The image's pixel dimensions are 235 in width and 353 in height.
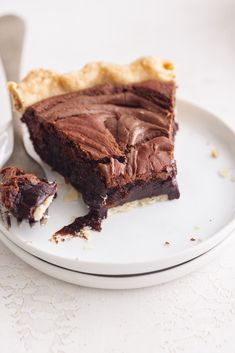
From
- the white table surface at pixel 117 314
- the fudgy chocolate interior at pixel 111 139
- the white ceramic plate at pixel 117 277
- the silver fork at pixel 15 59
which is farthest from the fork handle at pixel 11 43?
the white table surface at pixel 117 314

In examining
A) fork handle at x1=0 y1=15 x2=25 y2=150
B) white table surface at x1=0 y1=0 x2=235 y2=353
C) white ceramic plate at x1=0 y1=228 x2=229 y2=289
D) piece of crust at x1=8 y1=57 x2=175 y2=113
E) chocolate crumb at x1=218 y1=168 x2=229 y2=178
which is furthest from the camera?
fork handle at x1=0 y1=15 x2=25 y2=150

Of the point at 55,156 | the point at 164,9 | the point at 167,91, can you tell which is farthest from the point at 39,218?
the point at 164,9

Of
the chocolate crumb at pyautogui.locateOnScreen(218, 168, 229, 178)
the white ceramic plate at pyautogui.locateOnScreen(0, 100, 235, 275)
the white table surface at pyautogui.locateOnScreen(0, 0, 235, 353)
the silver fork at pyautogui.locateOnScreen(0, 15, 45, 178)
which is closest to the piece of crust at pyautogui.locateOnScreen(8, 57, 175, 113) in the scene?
the silver fork at pyautogui.locateOnScreen(0, 15, 45, 178)

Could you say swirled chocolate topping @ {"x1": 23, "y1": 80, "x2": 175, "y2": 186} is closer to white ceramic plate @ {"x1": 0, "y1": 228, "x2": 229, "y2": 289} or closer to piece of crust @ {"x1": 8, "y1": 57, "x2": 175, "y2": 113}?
piece of crust @ {"x1": 8, "y1": 57, "x2": 175, "y2": 113}

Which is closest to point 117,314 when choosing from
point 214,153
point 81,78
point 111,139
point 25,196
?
point 25,196

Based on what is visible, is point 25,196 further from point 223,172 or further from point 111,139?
point 223,172

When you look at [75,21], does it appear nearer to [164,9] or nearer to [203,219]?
[164,9]
